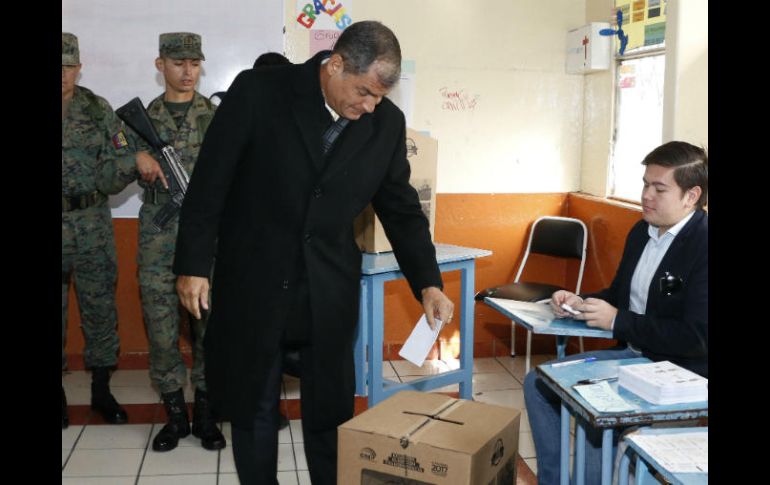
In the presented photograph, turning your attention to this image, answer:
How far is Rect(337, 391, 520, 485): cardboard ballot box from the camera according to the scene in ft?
6.24

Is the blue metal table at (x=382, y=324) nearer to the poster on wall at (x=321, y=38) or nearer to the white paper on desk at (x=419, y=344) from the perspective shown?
the white paper on desk at (x=419, y=344)

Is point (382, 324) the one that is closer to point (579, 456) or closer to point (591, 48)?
point (579, 456)

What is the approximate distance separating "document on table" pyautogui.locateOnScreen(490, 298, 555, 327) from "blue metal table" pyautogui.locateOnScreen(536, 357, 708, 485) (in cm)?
38

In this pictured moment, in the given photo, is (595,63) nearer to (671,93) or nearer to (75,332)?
(671,93)

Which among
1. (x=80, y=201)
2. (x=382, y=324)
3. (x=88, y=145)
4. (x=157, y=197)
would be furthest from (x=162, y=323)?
(x=382, y=324)

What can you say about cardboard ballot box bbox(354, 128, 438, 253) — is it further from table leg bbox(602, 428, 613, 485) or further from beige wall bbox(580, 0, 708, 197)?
table leg bbox(602, 428, 613, 485)

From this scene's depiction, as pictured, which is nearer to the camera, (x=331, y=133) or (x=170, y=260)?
(x=331, y=133)

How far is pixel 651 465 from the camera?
1.62 meters

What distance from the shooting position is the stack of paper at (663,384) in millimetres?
1798

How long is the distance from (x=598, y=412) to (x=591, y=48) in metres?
2.95

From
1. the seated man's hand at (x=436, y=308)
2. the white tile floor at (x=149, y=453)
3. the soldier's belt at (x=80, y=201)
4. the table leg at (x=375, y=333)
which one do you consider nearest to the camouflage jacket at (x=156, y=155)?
the soldier's belt at (x=80, y=201)

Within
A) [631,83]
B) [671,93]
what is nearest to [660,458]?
[671,93]
